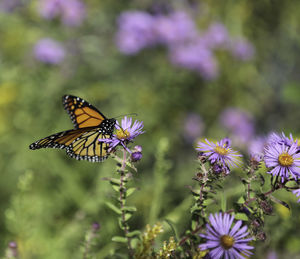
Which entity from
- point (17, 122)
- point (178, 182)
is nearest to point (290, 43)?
point (178, 182)

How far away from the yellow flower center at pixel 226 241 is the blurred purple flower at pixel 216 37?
368 cm

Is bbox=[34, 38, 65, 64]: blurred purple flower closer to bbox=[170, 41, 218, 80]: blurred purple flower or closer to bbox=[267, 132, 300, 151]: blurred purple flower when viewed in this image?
bbox=[170, 41, 218, 80]: blurred purple flower

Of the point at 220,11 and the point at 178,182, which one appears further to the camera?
the point at 220,11

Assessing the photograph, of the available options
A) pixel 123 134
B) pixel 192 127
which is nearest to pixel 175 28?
pixel 192 127

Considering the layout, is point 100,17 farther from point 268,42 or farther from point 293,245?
point 293,245

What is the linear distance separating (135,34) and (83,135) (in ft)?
8.83

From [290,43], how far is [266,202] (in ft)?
12.6

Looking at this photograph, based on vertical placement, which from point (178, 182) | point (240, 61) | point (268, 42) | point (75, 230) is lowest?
point (75, 230)

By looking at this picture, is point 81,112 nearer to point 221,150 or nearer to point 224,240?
point 221,150

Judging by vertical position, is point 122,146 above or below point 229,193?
below

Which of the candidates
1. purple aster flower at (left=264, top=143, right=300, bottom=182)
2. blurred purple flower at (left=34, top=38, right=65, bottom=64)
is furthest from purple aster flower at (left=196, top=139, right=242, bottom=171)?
blurred purple flower at (left=34, top=38, right=65, bottom=64)

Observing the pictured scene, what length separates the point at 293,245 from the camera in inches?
78.6

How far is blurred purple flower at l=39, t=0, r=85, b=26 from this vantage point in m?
3.72

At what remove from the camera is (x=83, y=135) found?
5.54 ft
